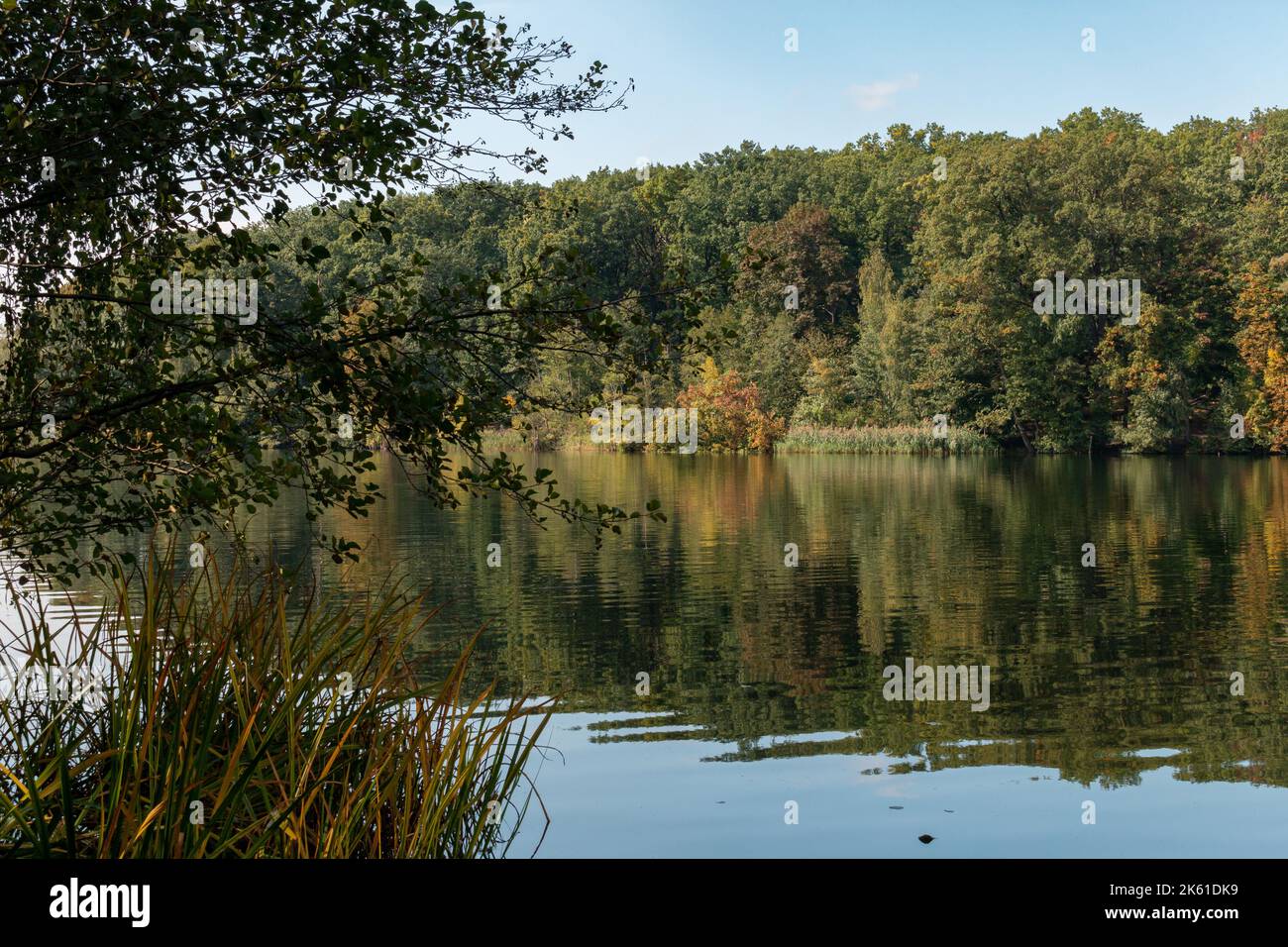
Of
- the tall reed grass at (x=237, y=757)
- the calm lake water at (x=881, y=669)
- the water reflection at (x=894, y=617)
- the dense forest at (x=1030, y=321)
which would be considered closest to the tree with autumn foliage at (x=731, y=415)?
the dense forest at (x=1030, y=321)

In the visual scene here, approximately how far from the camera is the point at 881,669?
526 inches

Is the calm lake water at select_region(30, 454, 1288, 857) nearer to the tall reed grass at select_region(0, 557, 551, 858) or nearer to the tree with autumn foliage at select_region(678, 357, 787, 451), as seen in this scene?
the tall reed grass at select_region(0, 557, 551, 858)

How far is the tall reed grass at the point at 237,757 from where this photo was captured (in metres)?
4.84

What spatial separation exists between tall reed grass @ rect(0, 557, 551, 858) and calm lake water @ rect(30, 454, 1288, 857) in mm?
683

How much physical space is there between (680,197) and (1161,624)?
76.8 metres

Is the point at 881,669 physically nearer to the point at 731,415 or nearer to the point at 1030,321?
the point at 1030,321

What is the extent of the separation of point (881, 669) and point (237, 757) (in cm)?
935

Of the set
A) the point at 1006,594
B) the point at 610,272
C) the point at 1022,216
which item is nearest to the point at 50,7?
the point at 1006,594

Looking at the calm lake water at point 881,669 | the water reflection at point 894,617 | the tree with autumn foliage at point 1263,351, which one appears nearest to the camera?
the calm lake water at point 881,669

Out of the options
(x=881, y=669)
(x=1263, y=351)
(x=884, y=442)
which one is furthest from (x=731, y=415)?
(x=881, y=669)

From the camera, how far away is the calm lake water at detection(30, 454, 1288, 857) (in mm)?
8453

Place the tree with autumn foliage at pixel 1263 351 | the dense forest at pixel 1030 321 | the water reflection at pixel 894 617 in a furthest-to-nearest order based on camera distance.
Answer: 1. the dense forest at pixel 1030 321
2. the tree with autumn foliage at pixel 1263 351
3. the water reflection at pixel 894 617

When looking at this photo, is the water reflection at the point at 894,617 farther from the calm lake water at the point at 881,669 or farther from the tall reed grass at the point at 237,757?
the tall reed grass at the point at 237,757

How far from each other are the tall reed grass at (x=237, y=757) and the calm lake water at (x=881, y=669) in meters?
0.68
